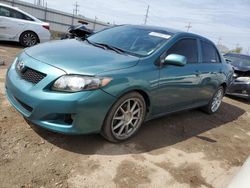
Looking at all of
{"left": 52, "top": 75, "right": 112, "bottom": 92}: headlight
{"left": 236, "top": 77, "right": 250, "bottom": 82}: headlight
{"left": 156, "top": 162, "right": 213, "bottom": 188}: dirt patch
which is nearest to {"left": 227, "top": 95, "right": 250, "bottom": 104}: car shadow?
{"left": 236, "top": 77, "right": 250, "bottom": 82}: headlight

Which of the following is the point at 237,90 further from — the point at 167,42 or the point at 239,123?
the point at 167,42

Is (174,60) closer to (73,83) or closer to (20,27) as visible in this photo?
(73,83)

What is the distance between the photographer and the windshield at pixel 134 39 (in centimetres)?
414

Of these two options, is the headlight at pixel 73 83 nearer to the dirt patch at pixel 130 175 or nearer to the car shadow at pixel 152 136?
the car shadow at pixel 152 136

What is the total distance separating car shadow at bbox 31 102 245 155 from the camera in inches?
141

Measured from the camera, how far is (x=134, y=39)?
4.38m

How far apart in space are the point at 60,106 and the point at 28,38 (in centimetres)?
811

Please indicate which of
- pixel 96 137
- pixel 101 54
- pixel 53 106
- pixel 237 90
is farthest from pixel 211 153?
pixel 237 90

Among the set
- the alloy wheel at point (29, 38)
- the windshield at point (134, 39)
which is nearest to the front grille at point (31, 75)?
the windshield at point (134, 39)

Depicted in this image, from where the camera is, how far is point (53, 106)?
313 cm

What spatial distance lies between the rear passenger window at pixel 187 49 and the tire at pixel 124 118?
96 cm

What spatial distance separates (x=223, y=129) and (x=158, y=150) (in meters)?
2.07

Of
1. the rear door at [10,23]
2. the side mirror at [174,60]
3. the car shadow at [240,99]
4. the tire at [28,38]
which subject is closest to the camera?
the side mirror at [174,60]

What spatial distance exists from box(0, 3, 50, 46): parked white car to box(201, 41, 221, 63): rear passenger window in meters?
6.88
